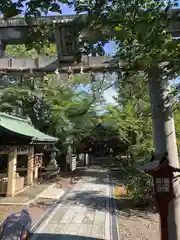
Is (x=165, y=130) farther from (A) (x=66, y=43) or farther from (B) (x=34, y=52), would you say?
(B) (x=34, y=52)

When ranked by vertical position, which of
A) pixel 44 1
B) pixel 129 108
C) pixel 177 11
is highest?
pixel 129 108

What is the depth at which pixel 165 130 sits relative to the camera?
445 cm

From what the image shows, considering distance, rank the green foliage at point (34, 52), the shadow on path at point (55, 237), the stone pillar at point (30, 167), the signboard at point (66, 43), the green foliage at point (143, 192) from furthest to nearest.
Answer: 1. the stone pillar at point (30, 167)
2. the green foliage at point (143, 192)
3. the shadow on path at point (55, 237)
4. the green foliage at point (34, 52)
5. the signboard at point (66, 43)

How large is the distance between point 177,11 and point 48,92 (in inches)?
631

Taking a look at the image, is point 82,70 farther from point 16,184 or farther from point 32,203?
point 16,184

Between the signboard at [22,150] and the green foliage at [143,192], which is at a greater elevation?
the signboard at [22,150]

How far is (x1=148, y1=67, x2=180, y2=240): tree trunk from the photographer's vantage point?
173 inches

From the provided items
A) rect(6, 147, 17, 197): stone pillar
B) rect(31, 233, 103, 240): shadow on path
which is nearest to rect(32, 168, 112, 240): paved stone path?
rect(31, 233, 103, 240): shadow on path

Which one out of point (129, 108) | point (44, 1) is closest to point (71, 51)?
point (44, 1)

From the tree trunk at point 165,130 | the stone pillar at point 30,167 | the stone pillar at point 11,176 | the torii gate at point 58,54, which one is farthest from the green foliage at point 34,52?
the stone pillar at point 30,167

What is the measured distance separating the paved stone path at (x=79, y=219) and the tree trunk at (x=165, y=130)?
2.81 metres

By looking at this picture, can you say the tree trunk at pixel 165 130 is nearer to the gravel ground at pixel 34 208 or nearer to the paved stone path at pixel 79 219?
the paved stone path at pixel 79 219

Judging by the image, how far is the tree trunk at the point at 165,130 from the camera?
4.39m

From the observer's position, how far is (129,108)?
1755 cm
